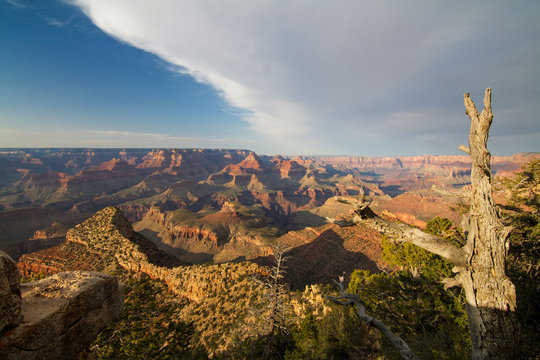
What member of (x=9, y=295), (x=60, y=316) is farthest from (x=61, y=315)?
(x=9, y=295)

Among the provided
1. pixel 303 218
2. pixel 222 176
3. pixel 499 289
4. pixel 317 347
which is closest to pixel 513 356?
pixel 499 289

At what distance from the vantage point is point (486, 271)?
12.5 feet

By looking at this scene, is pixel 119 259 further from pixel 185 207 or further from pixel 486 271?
pixel 185 207

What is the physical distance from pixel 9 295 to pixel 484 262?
9602 millimetres

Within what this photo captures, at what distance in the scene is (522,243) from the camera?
1466 centimetres

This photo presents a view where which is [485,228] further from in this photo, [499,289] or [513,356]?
[513,356]

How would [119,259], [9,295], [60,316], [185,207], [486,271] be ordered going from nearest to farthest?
1. [486,271]
2. [9,295]
3. [60,316]
4. [119,259]
5. [185,207]

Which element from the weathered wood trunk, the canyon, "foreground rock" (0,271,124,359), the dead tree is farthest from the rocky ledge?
the weathered wood trunk

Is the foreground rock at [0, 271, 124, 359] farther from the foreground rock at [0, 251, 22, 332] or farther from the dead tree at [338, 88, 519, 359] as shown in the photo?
the dead tree at [338, 88, 519, 359]

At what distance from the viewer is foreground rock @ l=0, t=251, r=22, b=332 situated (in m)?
4.00

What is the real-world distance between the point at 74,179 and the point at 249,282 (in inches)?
7261

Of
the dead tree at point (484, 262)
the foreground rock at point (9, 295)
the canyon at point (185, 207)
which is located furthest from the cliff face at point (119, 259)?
the canyon at point (185, 207)

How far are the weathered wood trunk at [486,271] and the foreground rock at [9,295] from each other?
910cm

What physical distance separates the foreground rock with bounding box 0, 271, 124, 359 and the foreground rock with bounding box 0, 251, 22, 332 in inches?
8.7
